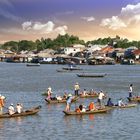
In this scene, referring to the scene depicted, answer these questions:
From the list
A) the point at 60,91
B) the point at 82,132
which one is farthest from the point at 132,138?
the point at 60,91

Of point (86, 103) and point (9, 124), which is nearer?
point (9, 124)

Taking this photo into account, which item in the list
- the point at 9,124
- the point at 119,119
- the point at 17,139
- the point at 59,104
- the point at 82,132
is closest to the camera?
the point at 17,139

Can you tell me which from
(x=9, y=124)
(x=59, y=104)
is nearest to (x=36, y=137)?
(x=9, y=124)

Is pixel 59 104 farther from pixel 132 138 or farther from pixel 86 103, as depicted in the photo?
pixel 132 138

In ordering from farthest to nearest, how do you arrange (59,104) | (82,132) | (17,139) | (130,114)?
(59,104) < (130,114) < (82,132) < (17,139)

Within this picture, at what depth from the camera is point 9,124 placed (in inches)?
1791

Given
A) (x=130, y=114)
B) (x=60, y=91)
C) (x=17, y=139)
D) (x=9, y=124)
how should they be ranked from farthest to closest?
(x=60, y=91), (x=130, y=114), (x=9, y=124), (x=17, y=139)

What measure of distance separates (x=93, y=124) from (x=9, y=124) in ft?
23.6

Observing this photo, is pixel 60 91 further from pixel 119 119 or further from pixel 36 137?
pixel 36 137

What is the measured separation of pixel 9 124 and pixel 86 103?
18295 mm

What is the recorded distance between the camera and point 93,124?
4566 centimetres

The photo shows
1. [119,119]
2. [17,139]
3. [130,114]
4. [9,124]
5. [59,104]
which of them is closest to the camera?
[17,139]

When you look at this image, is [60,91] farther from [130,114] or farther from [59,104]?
[130,114]

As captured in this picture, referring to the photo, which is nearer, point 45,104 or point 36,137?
point 36,137
